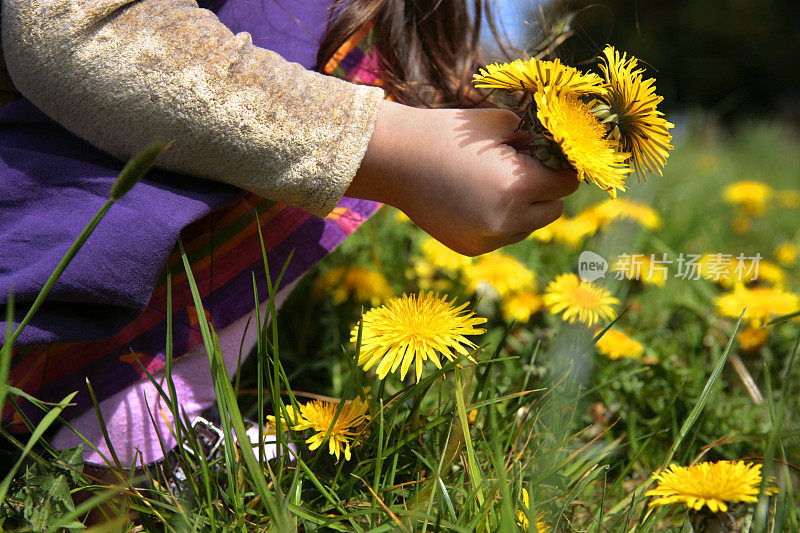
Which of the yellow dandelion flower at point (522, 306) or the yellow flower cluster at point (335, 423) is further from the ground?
the yellow flower cluster at point (335, 423)

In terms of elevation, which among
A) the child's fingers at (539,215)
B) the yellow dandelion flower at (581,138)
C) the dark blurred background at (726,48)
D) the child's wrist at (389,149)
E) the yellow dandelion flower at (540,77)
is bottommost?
the dark blurred background at (726,48)

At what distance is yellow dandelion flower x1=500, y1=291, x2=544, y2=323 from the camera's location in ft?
3.50

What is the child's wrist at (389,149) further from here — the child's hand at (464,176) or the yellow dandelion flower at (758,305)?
the yellow dandelion flower at (758,305)

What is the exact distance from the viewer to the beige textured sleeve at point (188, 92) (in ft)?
2.22

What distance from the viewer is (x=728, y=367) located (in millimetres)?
1068

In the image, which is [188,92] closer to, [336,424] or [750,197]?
[336,424]

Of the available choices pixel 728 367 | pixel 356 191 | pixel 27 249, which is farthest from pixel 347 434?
pixel 728 367

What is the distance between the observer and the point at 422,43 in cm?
99

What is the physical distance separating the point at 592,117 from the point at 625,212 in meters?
0.87

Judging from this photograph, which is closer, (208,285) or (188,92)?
(188,92)

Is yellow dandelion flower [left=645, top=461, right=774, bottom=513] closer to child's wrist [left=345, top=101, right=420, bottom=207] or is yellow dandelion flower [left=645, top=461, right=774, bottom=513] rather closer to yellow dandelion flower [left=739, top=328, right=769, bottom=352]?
child's wrist [left=345, top=101, right=420, bottom=207]

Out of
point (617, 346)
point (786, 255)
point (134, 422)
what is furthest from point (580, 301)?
point (786, 255)

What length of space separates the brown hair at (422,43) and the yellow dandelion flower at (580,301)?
0.98 feet

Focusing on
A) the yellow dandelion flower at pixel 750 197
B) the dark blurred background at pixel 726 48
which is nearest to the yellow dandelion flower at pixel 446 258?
the yellow dandelion flower at pixel 750 197
